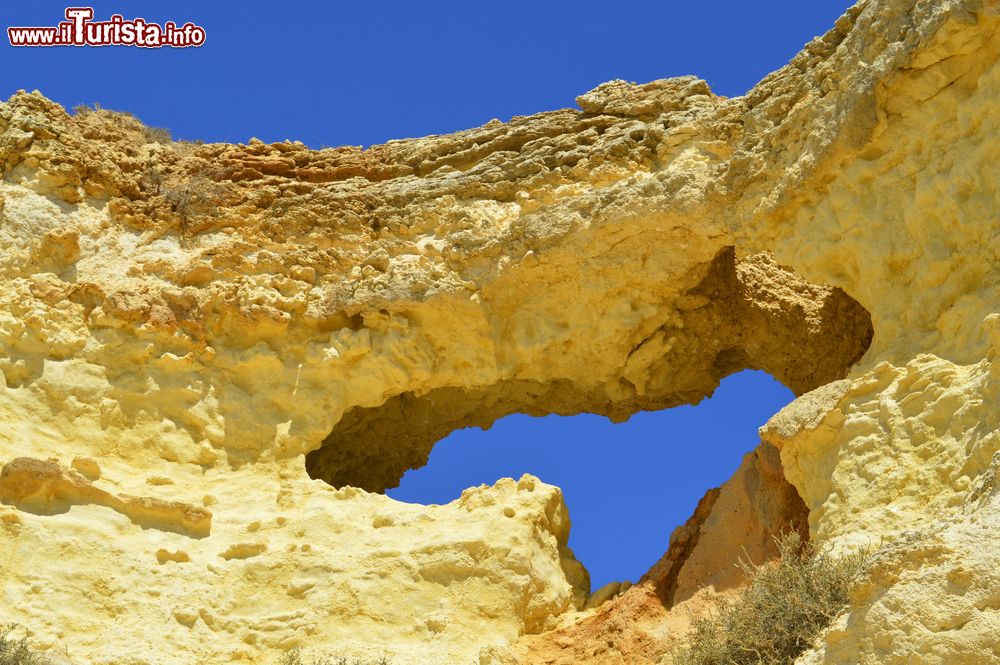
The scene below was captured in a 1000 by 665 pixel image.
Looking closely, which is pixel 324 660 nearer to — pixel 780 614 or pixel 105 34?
pixel 780 614

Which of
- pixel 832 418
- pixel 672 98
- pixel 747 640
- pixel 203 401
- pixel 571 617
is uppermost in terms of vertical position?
pixel 672 98

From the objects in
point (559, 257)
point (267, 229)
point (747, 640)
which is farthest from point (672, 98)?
point (747, 640)

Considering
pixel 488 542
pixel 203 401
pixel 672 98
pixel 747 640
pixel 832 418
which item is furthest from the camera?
pixel 672 98

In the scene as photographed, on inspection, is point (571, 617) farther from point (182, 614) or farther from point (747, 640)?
point (182, 614)

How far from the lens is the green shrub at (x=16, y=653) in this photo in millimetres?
8266

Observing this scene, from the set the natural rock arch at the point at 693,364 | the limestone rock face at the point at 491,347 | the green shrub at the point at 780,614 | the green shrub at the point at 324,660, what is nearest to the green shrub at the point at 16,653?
the limestone rock face at the point at 491,347

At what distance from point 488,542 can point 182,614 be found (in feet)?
7.77

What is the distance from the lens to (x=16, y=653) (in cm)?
838

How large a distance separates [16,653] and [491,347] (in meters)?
5.06

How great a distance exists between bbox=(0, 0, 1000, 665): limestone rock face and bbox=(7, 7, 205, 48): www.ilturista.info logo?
109cm

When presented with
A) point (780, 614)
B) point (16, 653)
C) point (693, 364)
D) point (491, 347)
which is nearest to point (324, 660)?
point (16, 653)

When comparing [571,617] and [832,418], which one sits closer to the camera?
[832,418]

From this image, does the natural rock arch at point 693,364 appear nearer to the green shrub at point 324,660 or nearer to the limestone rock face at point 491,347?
the limestone rock face at point 491,347

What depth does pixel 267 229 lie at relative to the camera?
12.6 m
